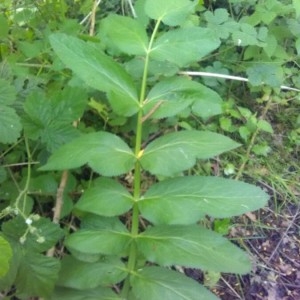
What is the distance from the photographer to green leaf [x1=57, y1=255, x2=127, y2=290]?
1.12 meters

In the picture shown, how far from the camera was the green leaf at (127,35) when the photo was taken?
1.27m

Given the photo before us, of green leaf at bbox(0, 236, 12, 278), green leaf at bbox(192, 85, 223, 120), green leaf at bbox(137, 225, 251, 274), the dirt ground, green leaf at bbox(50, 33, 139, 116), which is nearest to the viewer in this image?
green leaf at bbox(0, 236, 12, 278)

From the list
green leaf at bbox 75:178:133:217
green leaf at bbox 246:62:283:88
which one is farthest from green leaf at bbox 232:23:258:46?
green leaf at bbox 75:178:133:217

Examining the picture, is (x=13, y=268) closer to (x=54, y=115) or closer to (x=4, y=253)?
(x=4, y=253)

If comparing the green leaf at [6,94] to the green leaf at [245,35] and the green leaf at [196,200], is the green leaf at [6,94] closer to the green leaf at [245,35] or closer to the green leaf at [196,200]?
the green leaf at [196,200]

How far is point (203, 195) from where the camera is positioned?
111cm

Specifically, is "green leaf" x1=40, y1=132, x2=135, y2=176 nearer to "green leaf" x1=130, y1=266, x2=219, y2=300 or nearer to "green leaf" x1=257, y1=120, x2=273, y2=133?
"green leaf" x1=130, y1=266, x2=219, y2=300

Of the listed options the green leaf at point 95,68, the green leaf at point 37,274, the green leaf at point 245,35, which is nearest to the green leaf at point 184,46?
the green leaf at point 95,68

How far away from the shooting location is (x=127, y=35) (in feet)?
4.19

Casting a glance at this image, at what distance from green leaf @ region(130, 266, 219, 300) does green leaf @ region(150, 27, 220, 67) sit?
44 cm

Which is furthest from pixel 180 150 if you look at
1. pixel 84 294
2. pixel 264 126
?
pixel 264 126

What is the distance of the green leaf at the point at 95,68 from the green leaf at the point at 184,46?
109 mm

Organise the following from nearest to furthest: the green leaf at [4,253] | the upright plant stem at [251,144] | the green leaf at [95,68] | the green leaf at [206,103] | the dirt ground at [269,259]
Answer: the green leaf at [4,253], the green leaf at [95,68], the green leaf at [206,103], the dirt ground at [269,259], the upright plant stem at [251,144]

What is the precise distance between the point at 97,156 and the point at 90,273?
0.23 m
